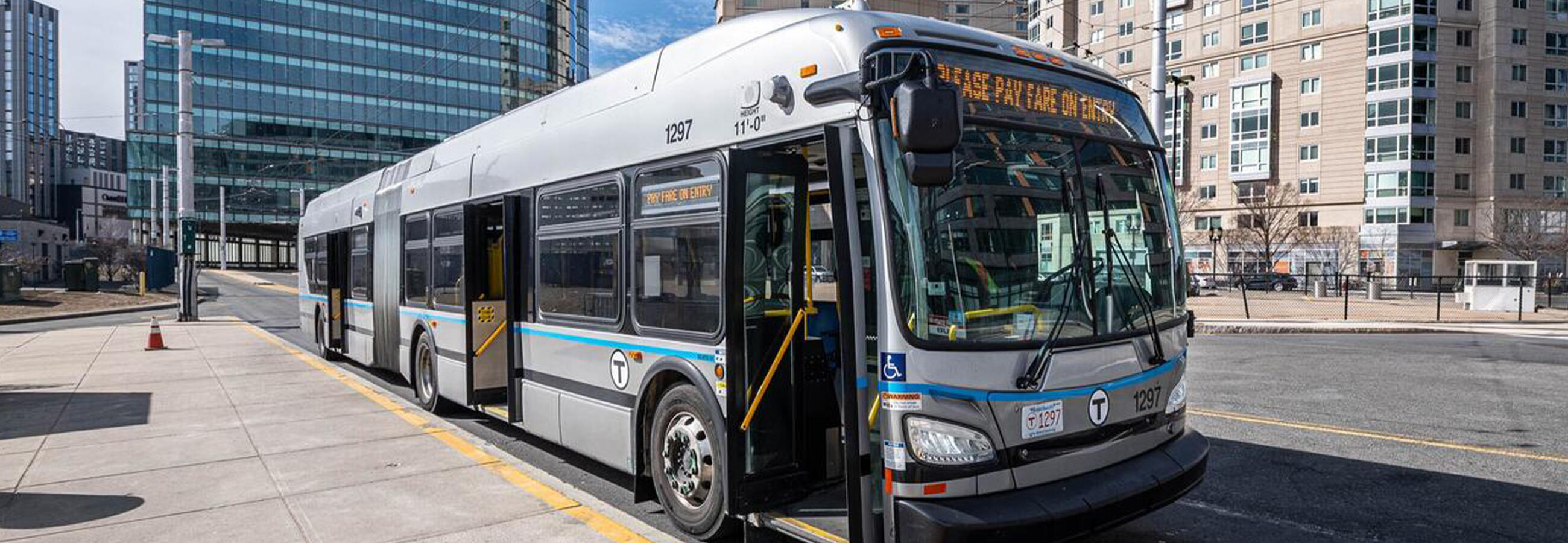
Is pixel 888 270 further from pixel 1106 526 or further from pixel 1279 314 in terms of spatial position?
pixel 1279 314

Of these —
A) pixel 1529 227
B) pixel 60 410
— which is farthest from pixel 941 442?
pixel 1529 227

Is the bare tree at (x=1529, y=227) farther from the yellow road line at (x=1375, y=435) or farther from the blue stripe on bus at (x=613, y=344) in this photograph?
the blue stripe on bus at (x=613, y=344)

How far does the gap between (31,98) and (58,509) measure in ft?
440

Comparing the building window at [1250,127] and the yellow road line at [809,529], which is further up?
the building window at [1250,127]

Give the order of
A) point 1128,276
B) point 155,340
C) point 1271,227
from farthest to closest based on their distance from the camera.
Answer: point 1271,227 < point 155,340 < point 1128,276

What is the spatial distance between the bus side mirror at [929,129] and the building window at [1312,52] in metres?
70.8

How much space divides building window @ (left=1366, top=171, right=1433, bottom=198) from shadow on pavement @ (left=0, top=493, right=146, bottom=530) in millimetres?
71495

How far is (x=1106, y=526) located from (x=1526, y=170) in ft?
249

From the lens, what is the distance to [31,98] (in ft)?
342

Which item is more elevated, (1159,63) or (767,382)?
(1159,63)

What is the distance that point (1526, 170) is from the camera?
59.8m

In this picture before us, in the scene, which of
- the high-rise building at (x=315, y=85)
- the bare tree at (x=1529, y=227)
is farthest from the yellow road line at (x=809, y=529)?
the high-rise building at (x=315, y=85)

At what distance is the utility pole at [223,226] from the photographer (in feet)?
220

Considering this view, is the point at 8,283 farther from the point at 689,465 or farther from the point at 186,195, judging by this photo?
the point at 689,465
